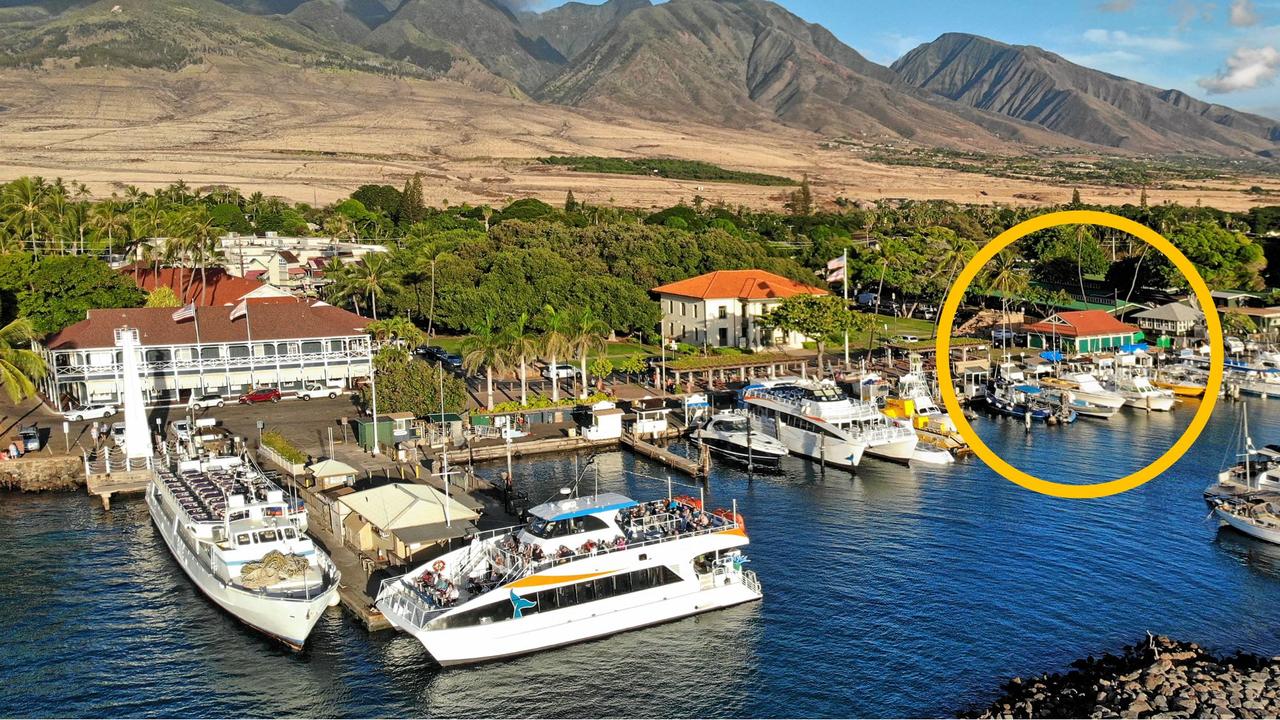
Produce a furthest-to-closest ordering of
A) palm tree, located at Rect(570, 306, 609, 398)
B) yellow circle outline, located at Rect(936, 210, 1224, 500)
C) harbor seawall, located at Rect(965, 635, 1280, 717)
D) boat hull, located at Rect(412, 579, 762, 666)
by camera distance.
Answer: palm tree, located at Rect(570, 306, 609, 398)
boat hull, located at Rect(412, 579, 762, 666)
harbor seawall, located at Rect(965, 635, 1280, 717)
yellow circle outline, located at Rect(936, 210, 1224, 500)

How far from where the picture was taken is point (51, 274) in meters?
88.0

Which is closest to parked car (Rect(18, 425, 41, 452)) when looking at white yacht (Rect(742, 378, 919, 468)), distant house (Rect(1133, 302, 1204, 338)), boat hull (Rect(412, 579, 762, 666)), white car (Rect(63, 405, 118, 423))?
white car (Rect(63, 405, 118, 423))

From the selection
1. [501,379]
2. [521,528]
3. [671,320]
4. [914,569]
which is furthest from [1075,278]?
[521,528]

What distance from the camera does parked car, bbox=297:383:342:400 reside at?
79375mm

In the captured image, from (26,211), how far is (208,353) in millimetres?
53554

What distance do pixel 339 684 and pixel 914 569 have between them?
2360 centimetres

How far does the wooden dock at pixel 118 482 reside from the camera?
59094 millimetres

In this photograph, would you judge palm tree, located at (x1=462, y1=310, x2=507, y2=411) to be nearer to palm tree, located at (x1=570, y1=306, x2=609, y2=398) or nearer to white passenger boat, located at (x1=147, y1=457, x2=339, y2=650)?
palm tree, located at (x1=570, y1=306, x2=609, y2=398)

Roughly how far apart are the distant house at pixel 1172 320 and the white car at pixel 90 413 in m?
86.8

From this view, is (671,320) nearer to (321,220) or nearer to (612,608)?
(612,608)

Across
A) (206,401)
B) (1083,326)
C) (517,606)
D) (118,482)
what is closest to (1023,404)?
(1083,326)

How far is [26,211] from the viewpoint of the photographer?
119m

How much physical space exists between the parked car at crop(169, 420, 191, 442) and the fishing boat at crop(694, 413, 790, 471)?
92.2ft

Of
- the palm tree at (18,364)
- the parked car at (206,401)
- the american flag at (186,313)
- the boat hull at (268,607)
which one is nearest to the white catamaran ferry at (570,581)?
the boat hull at (268,607)
